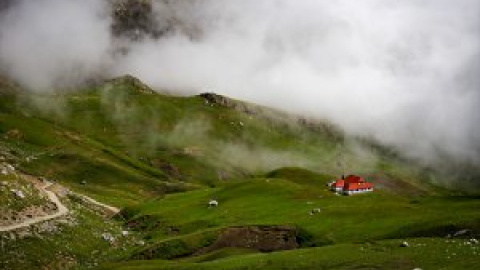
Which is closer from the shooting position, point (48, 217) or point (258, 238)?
point (258, 238)

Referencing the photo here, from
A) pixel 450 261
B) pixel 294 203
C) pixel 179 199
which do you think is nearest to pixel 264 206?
pixel 294 203

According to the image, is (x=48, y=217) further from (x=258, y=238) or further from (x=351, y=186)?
(x=351, y=186)

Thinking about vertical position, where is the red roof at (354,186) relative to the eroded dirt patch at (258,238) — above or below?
above

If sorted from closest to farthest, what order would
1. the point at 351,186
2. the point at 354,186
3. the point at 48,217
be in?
the point at 48,217, the point at 351,186, the point at 354,186

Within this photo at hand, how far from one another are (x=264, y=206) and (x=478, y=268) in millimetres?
84231

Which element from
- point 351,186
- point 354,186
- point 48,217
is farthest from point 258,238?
point 354,186

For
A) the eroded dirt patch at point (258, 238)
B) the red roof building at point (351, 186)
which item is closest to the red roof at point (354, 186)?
the red roof building at point (351, 186)

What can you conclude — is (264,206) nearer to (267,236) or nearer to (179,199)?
(267,236)

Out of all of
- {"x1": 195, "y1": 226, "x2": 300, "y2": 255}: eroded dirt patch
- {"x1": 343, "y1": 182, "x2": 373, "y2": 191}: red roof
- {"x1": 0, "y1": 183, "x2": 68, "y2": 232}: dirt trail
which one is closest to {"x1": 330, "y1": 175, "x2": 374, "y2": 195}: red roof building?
{"x1": 343, "y1": 182, "x2": 373, "y2": 191}: red roof

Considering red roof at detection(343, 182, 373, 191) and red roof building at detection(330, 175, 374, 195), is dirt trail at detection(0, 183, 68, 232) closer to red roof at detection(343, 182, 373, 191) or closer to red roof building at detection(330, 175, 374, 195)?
red roof building at detection(330, 175, 374, 195)

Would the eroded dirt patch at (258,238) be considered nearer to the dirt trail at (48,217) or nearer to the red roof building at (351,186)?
the dirt trail at (48,217)

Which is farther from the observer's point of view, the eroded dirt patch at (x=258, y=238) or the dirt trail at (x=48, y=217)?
the eroded dirt patch at (x=258, y=238)

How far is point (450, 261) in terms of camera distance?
56.0 m

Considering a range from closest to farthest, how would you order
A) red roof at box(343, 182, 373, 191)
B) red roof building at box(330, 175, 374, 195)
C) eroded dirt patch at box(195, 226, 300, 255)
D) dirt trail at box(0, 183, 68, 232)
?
dirt trail at box(0, 183, 68, 232)
eroded dirt patch at box(195, 226, 300, 255)
red roof building at box(330, 175, 374, 195)
red roof at box(343, 182, 373, 191)
